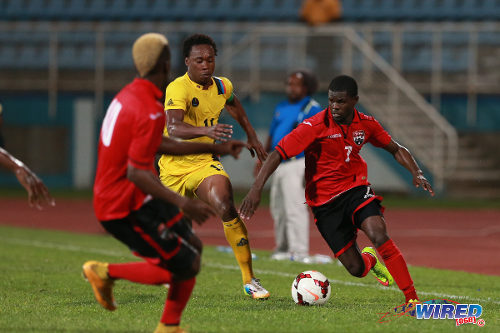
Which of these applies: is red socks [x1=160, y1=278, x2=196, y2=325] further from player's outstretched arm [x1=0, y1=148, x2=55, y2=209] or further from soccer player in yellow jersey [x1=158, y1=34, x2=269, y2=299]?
soccer player in yellow jersey [x1=158, y1=34, x2=269, y2=299]

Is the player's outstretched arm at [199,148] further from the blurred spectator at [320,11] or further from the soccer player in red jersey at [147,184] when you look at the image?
the blurred spectator at [320,11]

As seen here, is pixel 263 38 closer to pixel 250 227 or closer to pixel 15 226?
pixel 250 227

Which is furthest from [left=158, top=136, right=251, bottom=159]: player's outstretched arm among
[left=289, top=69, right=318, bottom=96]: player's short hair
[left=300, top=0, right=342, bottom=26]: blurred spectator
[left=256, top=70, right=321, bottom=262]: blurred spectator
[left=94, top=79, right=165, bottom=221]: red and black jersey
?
[left=300, top=0, right=342, bottom=26]: blurred spectator

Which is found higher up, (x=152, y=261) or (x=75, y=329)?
(x=152, y=261)

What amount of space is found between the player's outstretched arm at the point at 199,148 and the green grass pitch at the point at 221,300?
4.53 feet

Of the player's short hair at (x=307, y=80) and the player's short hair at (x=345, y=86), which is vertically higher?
the player's short hair at (x=345, y=86)

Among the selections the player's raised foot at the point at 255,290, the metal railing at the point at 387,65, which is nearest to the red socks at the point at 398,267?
the player's raised foot at the point at 255,290

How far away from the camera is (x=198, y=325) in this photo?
21.4ft

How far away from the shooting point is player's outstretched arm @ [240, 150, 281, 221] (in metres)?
6.83

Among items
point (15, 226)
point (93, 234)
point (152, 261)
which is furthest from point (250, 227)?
point (152, 261)

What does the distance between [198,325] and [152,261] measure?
884 mm

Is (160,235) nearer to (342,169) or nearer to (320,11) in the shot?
(342,169)

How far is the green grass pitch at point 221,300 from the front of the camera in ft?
21.4

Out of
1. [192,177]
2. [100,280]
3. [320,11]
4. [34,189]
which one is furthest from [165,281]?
[320,11]
